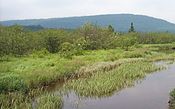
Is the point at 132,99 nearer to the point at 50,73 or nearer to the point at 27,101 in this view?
the point at 27,101

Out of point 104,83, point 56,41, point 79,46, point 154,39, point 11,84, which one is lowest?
point 154,39

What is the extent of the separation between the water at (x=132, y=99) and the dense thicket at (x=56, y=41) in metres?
31.8

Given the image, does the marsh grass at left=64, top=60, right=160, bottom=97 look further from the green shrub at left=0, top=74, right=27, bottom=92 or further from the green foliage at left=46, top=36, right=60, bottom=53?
the green foliage at left=46, top=36, right=60, bottom=53

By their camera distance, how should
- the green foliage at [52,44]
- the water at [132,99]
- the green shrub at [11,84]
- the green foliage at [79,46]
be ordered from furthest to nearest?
the green foliage at [52,44], the green foliage at [79,46], the green shrub at [11,84], the water at [132,99]

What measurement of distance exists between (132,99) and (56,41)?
49.9 m

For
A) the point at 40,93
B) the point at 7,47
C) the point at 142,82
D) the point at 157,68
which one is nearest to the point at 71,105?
the point at 40,93

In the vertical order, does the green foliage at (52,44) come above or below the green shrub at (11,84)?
below

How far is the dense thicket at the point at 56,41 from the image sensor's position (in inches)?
2477

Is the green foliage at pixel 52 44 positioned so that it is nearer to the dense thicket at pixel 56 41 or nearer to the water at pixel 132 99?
the dense thicket at pixel 56 41

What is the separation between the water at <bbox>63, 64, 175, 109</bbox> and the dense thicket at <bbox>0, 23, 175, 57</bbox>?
31.8 m

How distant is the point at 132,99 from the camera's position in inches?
1082

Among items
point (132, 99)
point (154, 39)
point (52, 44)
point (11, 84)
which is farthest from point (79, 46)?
point (154, 39)

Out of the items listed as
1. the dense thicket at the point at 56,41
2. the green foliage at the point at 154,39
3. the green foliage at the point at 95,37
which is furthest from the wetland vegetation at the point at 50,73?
the green foliage at the point at 154,39

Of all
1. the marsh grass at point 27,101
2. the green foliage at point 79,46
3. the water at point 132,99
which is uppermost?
the marsh grass at point 27,101
